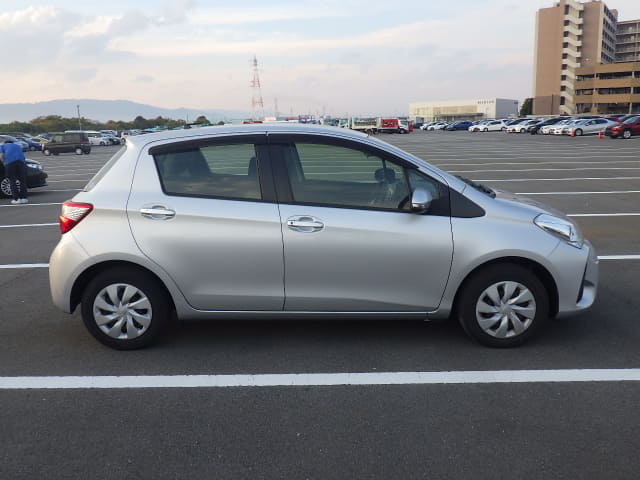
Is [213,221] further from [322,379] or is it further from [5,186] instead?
[5,186]

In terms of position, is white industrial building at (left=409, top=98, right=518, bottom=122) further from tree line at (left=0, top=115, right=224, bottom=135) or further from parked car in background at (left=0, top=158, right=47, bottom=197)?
parked car in background at (left=0, top=158, right=47, bottom=197)

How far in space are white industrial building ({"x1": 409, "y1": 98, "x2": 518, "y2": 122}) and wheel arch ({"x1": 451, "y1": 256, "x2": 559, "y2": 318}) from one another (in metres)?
147

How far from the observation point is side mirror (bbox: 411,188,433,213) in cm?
415

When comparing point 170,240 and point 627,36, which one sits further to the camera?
point 627,36

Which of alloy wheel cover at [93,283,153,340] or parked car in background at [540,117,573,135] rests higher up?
parked car in background at [540,117,573,135]

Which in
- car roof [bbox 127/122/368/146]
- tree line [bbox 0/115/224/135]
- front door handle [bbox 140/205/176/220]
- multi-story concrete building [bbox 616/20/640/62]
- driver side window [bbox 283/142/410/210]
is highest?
multi-story concrete building [bbox 616/20/640/62]

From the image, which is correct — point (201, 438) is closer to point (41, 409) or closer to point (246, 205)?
point (41, 409)

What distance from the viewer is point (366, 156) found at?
4.48 m

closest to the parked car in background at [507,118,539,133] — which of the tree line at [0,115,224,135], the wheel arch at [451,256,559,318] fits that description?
the tree line at [0,115,224,135]

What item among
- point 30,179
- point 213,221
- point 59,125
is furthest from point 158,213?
point 59,125

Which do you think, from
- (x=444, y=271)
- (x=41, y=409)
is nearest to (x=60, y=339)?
(x=41, y=409)

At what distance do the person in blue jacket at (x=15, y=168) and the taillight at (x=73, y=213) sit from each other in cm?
964

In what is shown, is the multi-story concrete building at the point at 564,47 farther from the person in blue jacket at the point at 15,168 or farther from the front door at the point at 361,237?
the front door at the point at 361,237

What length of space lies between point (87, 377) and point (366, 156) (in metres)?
2.58
